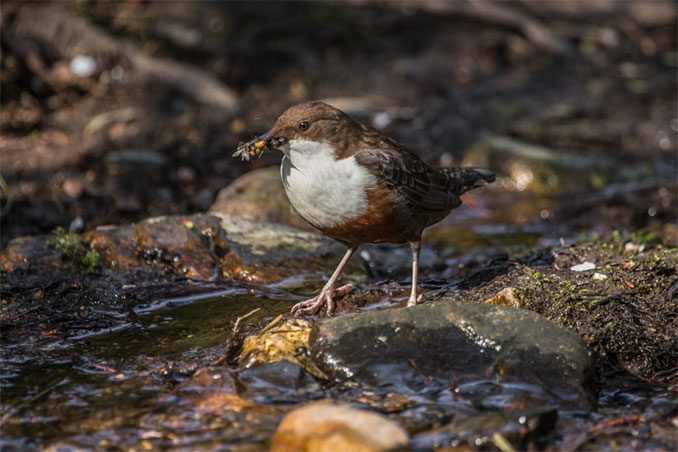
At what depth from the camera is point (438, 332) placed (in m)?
4.39

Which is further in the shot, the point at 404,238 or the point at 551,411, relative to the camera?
the point at 404,238

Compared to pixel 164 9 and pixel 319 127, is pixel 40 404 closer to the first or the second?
pixel 319 127

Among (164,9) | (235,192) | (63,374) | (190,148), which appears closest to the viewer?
(63,374)

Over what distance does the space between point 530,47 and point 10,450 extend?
10.3 m

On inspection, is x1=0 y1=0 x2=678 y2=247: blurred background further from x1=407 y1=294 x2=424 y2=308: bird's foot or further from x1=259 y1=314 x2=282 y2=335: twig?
x1=259 y1=314 x2=282 y2=335: twig

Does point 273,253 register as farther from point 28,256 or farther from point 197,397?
point 197,397

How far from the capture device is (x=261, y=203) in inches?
293

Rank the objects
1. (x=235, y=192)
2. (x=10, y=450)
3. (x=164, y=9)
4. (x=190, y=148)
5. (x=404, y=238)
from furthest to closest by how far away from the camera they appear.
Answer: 1. (x=164, y=9)
2. (x=190, y=148)
3. (x=235, y=192)
4. (x=404, y=238)
5. (x=10, y=450)

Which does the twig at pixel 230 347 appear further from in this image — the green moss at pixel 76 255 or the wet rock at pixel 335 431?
the green moss at pixel 76 255

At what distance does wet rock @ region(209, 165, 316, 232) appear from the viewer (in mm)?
7430

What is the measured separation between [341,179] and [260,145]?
0.54 meters

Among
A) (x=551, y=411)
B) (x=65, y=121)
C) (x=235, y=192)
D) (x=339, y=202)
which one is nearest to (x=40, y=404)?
(x=339, y=202)

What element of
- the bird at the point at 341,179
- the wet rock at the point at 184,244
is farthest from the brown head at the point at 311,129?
the wet rock at the point at 184,244

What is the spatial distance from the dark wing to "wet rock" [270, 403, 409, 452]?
1.91 m
